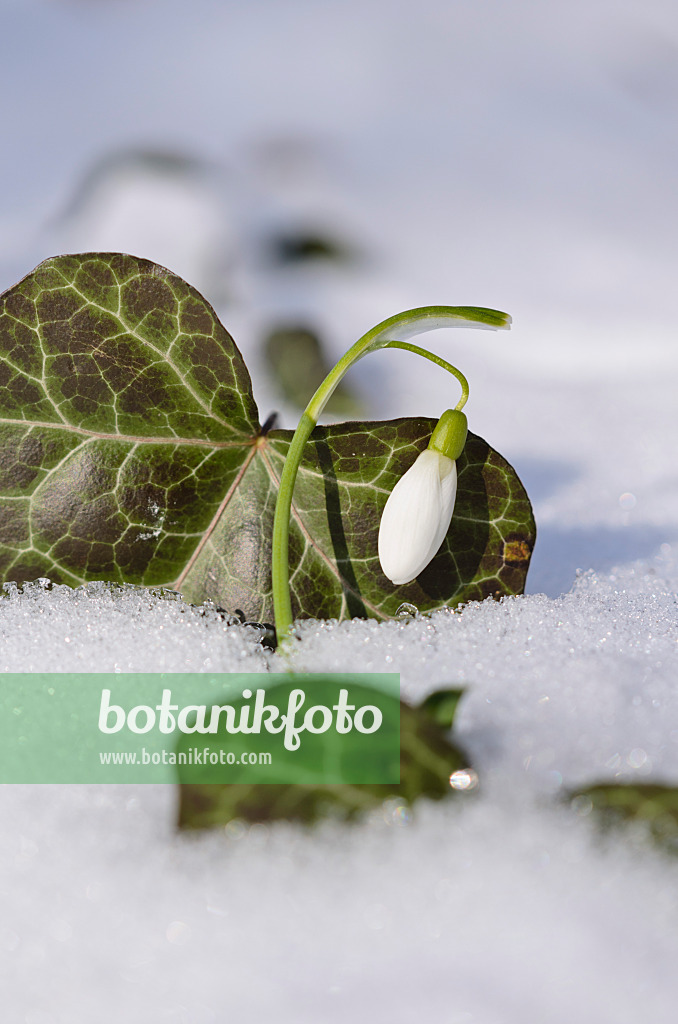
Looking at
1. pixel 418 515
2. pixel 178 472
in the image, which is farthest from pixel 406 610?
pixel 178 472

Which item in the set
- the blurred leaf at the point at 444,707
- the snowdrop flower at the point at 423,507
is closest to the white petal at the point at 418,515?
the snowdrop flower at the point at 423,507

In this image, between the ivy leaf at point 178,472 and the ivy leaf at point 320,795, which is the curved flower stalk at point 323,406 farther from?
the ivy leaf at point 320,795

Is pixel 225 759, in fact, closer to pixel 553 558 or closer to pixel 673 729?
pixel 673 729

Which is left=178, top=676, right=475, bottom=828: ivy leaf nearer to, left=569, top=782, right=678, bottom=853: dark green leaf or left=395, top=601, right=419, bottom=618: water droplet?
left=569, top=782, right=678, bottom=853: dark green leaf

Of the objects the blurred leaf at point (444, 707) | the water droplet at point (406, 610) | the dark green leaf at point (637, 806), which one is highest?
the water droplet at point (406, 610)

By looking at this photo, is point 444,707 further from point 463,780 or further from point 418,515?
point 418,515
